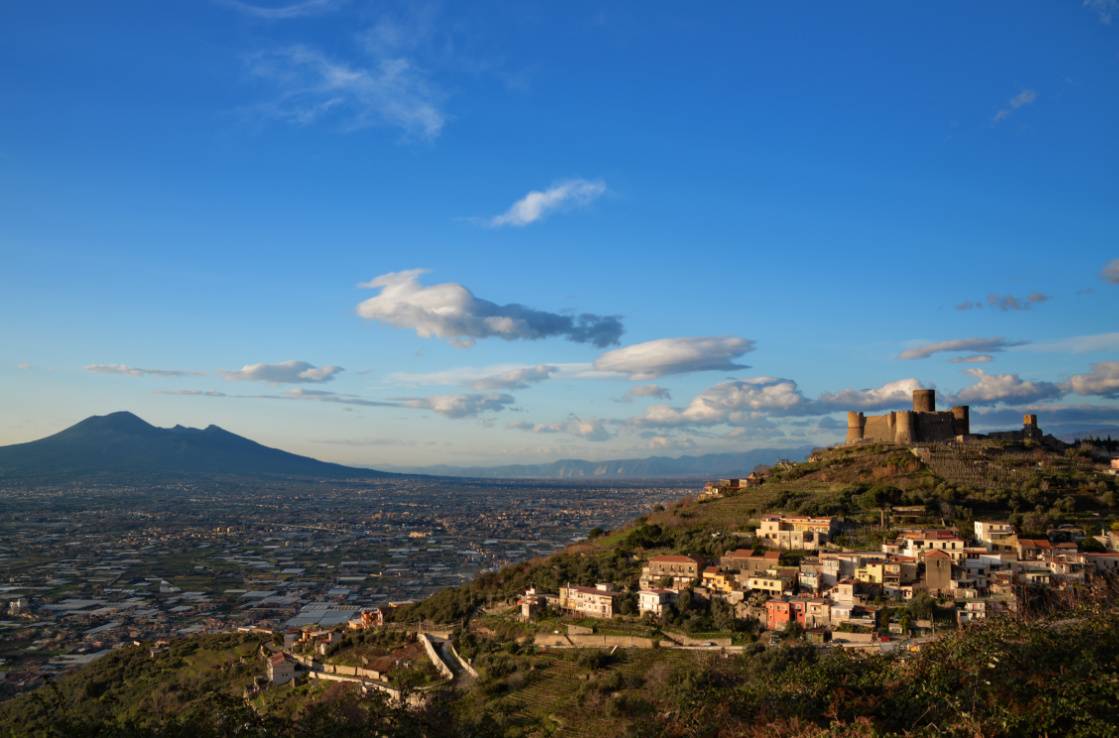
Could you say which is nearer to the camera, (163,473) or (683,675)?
(683,675)

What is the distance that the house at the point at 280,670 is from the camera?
29562mm

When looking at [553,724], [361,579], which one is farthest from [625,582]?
[361,579]

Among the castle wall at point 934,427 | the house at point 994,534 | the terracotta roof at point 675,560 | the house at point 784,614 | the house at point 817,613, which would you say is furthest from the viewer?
the castle wall at point 934,427

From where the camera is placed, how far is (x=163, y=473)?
185 metres

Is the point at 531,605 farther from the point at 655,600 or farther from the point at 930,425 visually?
the point at 930,425

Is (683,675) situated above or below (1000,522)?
below

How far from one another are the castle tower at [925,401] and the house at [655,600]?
28.5 metres

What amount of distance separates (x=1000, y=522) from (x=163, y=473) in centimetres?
18716

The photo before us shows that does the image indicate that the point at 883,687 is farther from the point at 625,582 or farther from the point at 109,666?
the point at 109,666

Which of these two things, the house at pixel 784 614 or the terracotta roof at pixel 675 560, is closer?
the house at pixel 784 614

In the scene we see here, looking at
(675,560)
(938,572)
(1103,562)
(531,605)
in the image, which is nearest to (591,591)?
(531,605)

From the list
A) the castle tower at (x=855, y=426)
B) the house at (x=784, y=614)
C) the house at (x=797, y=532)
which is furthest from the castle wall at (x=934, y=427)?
the house at (x=784, y=614)

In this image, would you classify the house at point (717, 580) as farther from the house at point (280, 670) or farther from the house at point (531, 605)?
the house at point (280, 670)

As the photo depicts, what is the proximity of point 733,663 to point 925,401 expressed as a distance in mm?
36767
